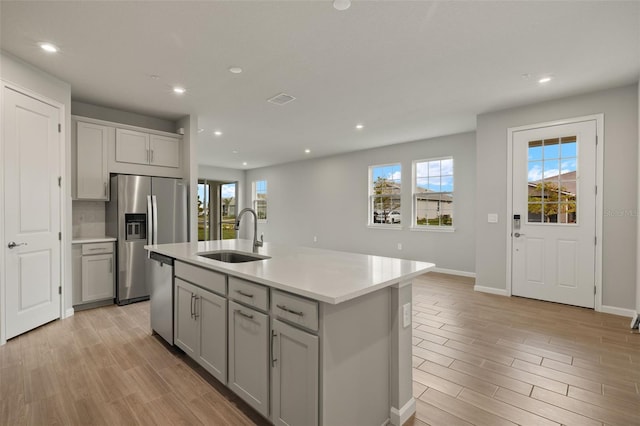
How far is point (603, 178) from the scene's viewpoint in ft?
12.1

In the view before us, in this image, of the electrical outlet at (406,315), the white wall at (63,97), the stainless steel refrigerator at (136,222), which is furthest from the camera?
the stainless steel refrigerator at (136,222)

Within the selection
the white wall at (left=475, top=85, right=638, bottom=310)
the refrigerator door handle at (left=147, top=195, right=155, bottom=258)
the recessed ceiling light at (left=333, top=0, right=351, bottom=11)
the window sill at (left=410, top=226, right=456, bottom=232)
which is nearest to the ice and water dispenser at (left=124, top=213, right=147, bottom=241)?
the refrigerator door handle at (left=147, top=195, right=155, bottom=258)

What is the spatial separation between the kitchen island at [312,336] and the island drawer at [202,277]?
0.01m

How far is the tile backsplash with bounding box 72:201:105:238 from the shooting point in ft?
13.4

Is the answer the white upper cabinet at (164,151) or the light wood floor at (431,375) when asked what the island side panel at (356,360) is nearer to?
the light wood floor at (431,375)

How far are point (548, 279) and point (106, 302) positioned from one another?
19.5 ft

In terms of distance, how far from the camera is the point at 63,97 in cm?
342

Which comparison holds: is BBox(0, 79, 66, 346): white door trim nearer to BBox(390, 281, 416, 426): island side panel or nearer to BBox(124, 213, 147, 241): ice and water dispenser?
BBox(124, 213, 147, 241): ice and water dispenser

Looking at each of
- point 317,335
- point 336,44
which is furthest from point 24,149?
point 317,335

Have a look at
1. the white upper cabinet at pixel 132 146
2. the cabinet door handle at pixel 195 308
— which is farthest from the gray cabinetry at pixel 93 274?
the cabinet door handle at pixel 195 308

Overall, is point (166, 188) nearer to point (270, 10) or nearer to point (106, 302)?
point (106, 302)

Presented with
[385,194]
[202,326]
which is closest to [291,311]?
[202,326]

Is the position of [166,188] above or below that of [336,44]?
below

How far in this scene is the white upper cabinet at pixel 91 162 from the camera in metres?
3.87
